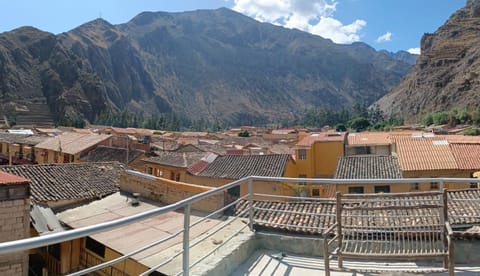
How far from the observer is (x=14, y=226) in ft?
32.3

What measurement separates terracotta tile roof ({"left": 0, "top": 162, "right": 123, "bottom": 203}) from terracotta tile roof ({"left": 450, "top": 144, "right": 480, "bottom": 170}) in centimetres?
1872

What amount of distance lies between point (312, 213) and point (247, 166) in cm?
2011

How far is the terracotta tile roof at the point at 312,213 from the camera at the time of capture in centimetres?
512

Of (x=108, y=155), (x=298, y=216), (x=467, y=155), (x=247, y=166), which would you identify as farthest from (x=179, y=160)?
(x=298, y=216)

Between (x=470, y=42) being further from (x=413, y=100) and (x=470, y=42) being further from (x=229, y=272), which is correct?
(x=229, y=272)

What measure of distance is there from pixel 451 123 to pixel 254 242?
7336 cm

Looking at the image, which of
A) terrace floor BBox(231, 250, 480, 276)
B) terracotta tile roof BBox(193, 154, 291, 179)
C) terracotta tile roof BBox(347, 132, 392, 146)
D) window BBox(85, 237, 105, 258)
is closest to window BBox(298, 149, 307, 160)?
terracotta tile roof BBox(347, 132, 392, 146)

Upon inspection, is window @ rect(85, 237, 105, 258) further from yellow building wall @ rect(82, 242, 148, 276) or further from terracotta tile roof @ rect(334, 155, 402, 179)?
terracotta tile roof @ rect(334, 155, 402, 179)

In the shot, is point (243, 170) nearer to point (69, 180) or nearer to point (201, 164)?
point (201, 164)

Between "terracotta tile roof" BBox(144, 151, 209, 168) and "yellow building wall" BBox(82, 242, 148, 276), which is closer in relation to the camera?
"yellow building wall" BBox(82, 242, 148, 276)

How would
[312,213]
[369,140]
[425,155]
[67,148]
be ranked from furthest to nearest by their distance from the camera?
[369,140] < [67,148] < [425,155] < [312,213]

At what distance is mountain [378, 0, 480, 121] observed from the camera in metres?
85.6

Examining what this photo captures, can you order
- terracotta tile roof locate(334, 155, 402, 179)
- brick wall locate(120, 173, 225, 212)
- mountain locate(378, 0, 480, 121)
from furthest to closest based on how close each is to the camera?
mountain locate(378, 0, 480, 121)
terracotta tile roof locate(334, 155, 402, 179)
brick wall locate(120, 173, 225, 212)

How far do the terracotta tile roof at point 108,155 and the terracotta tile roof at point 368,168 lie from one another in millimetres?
15920
